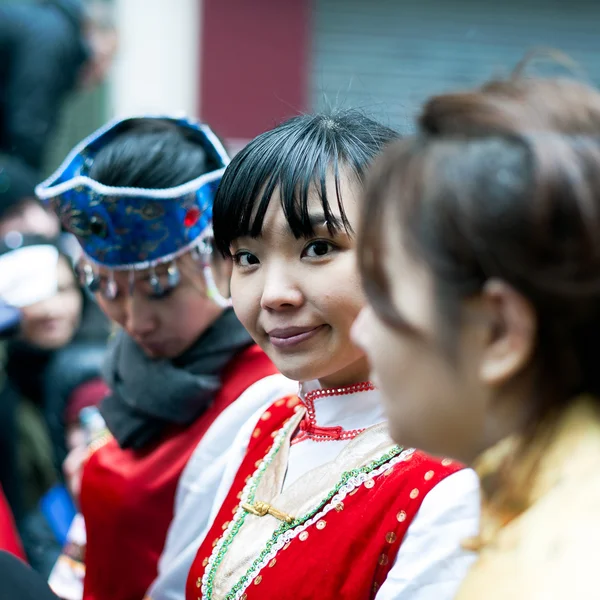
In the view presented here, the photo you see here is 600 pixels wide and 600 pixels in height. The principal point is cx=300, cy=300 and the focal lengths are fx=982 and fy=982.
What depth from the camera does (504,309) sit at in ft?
2.73

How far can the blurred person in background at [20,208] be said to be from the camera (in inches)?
145

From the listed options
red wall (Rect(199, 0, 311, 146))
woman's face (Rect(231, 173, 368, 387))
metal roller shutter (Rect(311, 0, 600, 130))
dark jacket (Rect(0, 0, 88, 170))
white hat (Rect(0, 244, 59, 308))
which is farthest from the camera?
metal roller shutter (Rect(311, 0, 600, 130))

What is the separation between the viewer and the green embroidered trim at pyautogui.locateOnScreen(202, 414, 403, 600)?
1.36 m

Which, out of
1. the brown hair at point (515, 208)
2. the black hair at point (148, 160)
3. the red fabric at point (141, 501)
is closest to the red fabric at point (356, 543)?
the brown hair at point (515, 208)

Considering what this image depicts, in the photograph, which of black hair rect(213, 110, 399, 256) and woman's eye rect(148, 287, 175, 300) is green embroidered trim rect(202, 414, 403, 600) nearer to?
black hair rect(213, 110, 399, 256)

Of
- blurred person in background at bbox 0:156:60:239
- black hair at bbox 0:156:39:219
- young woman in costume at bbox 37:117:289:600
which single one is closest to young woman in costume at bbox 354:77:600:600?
young woman in costume at bbox 37:117:289:600

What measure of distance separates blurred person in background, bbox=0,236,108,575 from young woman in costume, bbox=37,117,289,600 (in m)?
0.99

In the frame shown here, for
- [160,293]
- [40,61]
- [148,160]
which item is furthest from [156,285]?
[40,61]

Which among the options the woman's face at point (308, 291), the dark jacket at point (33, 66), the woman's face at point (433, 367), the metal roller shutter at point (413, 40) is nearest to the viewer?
the woman's face at point (433, 367)

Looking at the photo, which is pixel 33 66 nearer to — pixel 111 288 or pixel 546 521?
pixel 111 288

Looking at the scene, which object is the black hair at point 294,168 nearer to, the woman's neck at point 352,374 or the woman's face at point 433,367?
the woman's neck at point 352,374

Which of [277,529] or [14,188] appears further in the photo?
[14,188]

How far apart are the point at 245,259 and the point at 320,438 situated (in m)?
0.29

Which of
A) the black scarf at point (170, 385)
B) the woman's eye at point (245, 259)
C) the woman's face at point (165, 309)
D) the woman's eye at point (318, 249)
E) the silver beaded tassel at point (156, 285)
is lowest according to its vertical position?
Answer: the black scarf at point (170, 385)
